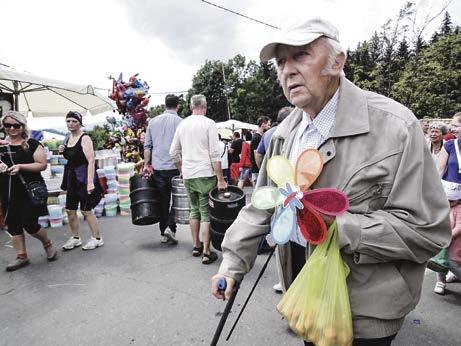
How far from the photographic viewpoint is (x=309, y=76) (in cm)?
132

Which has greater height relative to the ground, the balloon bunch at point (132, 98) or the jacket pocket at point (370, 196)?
the balloon bunch at point (132, 98)

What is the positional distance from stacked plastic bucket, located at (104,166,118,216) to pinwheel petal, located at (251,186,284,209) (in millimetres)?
5868

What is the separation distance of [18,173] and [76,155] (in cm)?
71

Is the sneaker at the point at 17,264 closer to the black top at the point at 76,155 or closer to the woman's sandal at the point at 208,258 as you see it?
the black top at the point at 76,155

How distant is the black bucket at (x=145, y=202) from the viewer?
15.2 feet

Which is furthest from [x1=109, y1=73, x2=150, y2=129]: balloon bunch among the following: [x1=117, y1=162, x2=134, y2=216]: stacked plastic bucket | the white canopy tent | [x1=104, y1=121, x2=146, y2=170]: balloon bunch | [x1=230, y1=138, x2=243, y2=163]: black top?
[x1=230, y1=138, x2=243, y2=163]: black top

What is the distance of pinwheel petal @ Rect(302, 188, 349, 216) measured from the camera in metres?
1.13

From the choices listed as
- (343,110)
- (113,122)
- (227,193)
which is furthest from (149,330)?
(113,122)

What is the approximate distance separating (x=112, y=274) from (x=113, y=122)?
14.8ft

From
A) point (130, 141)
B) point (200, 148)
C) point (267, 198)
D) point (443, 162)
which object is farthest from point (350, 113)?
point (130, 141)

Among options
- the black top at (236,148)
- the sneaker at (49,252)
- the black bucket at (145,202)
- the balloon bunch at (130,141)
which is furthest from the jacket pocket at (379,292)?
the black top at (236,148)

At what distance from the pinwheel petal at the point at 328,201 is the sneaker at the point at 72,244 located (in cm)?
444

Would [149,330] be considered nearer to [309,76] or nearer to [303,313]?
[303,313]

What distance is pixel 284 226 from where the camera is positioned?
4.11ft
